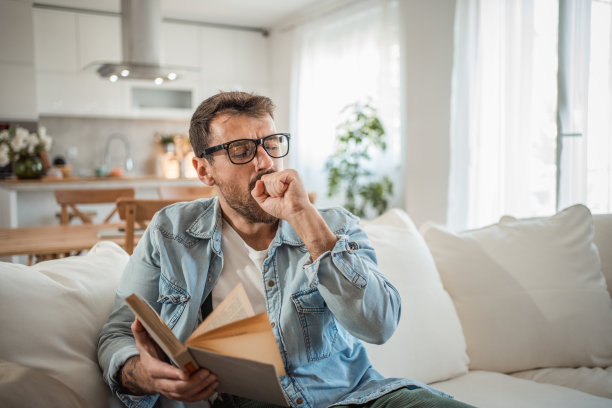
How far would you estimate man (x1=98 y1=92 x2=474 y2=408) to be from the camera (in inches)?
44.4

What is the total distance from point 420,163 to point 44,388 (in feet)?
11.4

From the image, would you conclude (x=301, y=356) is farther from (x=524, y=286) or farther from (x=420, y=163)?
(x=420, y=163)

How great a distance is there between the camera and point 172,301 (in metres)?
1.27

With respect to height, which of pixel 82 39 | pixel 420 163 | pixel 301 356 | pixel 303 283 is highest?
pixel 82 39

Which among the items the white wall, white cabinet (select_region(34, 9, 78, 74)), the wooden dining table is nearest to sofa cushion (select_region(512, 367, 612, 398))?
the wooden dining table

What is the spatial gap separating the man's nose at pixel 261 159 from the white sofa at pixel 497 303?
48 centimetres

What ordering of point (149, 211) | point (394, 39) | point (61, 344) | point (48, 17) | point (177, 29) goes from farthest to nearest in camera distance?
point (177, 29) < point (48, 17) < point (394, 39) < point (149, 211) < point (61, 344)

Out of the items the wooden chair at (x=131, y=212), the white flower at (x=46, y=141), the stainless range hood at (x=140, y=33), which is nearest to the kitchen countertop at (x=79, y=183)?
the white flower at (x=46, y=141)

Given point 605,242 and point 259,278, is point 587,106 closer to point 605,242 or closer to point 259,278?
point 605,242

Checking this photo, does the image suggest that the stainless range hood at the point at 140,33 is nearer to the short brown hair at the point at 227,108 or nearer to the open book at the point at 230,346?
the short brown hair at the point at 227,108

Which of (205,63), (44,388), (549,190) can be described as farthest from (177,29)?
(44,388)

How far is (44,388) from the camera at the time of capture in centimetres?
97

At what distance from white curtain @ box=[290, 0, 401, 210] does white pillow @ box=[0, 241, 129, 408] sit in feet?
12.6

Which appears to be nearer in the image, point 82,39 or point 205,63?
point 82,39
